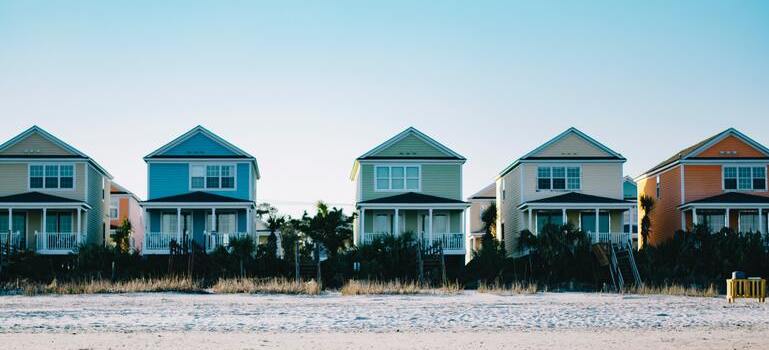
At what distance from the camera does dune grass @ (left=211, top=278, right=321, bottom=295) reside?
37.2 m

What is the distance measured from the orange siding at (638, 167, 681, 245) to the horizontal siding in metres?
10.7

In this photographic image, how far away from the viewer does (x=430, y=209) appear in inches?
1925

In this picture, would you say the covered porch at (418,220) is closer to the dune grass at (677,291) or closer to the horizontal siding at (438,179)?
the horizontal siding at (438,179)

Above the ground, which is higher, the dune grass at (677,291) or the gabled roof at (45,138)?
the gabled roof at (45,138)

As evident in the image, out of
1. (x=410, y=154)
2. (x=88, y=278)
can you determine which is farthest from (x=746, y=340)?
(x=410, y=154)

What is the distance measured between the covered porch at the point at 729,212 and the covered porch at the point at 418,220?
36.8 feet

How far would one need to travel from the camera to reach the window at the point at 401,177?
169ft

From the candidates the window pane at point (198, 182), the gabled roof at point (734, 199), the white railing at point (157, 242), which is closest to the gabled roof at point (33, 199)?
the white railing at point (157, 242)

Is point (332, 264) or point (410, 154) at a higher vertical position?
point (410, 154)

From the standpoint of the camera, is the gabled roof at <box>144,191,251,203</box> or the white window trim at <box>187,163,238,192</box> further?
the white window trim at <box>187,163,238,192</box>

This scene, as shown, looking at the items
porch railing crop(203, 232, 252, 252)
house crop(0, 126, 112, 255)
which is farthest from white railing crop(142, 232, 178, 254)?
house crop(0, 126, 112, 255)

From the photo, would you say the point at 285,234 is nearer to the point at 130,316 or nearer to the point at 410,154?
the point at 410,154

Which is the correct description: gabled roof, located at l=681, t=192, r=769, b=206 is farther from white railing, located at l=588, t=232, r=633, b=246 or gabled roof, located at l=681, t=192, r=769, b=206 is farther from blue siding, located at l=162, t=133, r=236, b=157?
blue siding, located at l=162, t=133, r=236, b=157

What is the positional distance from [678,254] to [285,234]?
1858cm
